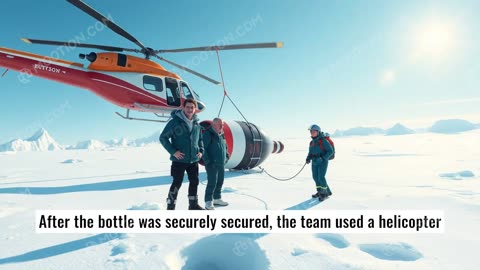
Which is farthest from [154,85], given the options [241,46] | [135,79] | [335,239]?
[335,239]

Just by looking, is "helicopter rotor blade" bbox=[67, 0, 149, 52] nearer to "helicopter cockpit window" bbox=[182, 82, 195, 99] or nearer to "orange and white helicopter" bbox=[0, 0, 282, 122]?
"orange and white helicopter" bbox=[0, 0, 282, 122]

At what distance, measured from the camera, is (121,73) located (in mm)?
11039

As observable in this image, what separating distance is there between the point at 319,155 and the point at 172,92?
8.42m

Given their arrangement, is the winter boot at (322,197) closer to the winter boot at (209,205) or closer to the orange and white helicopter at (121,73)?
the winter boot at (209,205)

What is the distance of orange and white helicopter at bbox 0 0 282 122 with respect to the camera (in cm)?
941

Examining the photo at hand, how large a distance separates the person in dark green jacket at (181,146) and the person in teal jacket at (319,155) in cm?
301

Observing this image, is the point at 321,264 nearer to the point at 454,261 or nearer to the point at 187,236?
the point at 454,261

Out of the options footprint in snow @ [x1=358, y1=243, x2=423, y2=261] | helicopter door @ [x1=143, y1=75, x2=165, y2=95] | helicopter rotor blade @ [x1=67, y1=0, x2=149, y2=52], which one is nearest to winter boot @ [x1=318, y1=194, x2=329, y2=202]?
footprint in snow @ [x1=358, y1=243, x2=423, y2=261]

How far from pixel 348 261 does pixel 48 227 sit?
13.5 feet

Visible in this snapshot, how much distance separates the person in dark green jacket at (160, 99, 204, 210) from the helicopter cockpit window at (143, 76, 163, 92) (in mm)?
8035

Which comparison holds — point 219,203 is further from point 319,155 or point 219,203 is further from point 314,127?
point 314,127

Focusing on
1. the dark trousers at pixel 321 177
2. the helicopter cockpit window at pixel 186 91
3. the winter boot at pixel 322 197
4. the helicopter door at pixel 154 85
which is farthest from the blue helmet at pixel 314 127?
the helicopter door at pixel 154 85

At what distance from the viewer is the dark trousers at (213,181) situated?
4875mm

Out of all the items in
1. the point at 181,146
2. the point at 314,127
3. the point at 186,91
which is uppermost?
the point at 186,91
